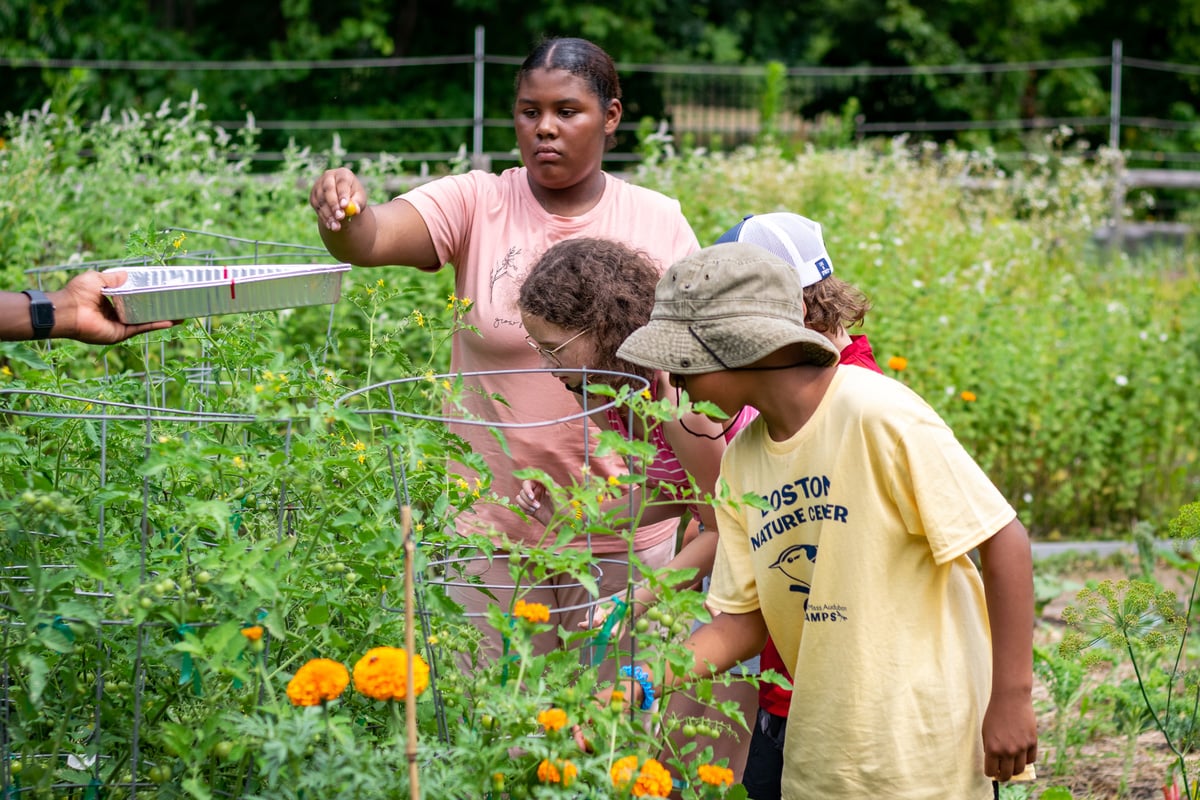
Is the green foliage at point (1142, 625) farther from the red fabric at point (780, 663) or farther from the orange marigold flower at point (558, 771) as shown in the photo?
the orange marigold flower at point (558, 771)

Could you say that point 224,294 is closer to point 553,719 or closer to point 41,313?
point 41,313

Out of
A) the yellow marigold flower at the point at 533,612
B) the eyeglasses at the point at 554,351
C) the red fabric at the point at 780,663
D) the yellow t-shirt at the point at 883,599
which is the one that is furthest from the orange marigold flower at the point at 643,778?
the eyeglasses at the point at 554,351

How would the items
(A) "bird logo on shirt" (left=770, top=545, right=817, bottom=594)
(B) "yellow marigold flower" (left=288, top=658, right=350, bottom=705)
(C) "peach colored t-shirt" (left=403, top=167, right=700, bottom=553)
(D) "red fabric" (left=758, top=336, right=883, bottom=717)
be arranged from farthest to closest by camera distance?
(C) "peach colored t-shirt" (left=403, top=167, right=700, bottom=553)
(D) "red fabric" (left=758, top=336, right=883, bottom=717)
(A) "bird logo on shirt" (left=770, top=545, right=817, bottom=594)
(B) "yellow marigold flower" (left=288, top=658, right=350, bottom=705)

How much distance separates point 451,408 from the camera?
223 cm

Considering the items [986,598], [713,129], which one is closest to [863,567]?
[986,598]

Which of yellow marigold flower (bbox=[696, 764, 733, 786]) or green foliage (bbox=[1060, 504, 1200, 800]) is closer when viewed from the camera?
yellow marigold flower (bbox=[696, 764, 733, 786])

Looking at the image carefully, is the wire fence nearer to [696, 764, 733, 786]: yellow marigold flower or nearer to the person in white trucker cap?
the person in white trucker cap

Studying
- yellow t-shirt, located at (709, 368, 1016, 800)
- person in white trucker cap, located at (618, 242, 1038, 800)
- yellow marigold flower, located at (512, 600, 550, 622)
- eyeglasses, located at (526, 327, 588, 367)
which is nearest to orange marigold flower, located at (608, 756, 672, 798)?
yellow marigold flower, located at (512, 600, 550, 622)

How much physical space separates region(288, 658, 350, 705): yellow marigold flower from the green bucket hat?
0.61 meters

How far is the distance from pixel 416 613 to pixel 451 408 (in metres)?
0.66

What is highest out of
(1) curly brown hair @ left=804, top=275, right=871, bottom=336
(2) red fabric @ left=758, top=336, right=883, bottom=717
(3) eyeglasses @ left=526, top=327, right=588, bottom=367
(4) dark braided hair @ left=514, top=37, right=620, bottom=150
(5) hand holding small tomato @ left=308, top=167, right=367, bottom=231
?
(4) dark braided hair @ left=514, top=37, right=620, bottom=150

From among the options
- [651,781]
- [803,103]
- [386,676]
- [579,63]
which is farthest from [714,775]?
[803,103]

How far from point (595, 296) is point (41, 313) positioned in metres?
0.83

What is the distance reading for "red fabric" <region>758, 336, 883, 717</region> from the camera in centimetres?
215
